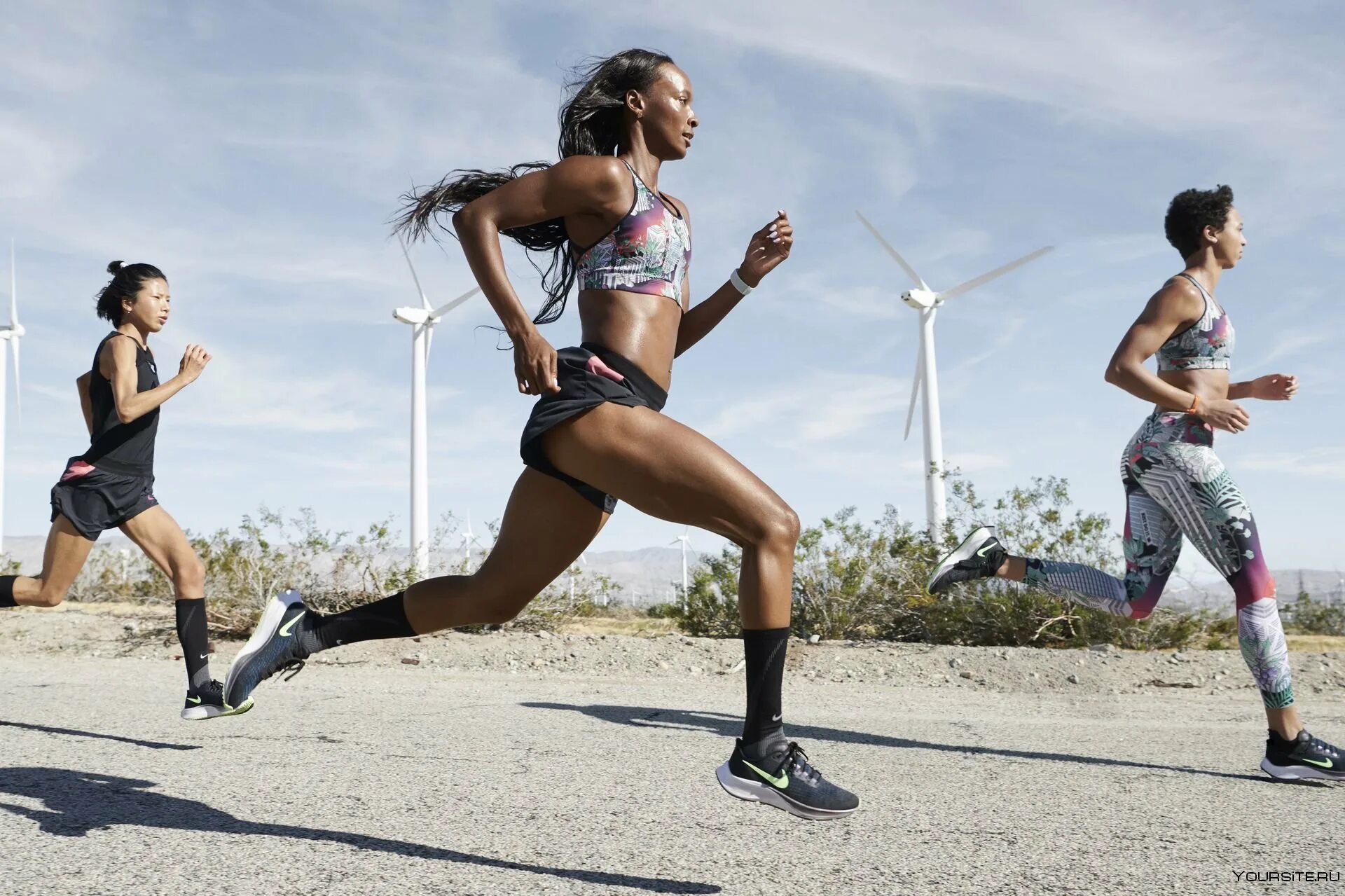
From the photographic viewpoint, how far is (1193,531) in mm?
4387

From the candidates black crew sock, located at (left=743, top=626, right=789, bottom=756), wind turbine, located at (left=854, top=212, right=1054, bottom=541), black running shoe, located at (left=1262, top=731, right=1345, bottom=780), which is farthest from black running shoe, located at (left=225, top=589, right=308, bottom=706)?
wind turbine, located at (left=854, top=212, right=1054, bottom=541)

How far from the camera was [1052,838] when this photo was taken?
119 inches

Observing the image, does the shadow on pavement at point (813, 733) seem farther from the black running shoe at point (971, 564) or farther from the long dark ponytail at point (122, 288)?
the long dark ponytail at point (122, 288)

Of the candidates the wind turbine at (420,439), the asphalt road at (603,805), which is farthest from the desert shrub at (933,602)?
the wind turbine at (420,439)

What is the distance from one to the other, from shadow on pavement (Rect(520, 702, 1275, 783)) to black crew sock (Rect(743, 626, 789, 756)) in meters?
2.29

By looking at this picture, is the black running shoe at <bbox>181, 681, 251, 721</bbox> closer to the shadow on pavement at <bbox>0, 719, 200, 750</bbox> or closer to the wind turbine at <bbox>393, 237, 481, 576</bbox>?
the shadow on pavement at <bbox>0, 719, 200, 750</bbox>

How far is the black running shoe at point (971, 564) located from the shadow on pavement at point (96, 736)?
340 centimetres

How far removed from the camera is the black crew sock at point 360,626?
11.2 feet

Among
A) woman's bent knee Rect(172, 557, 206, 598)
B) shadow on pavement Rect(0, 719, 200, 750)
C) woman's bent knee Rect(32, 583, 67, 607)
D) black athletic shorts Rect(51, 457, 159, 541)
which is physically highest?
black athletic shorts Rect(51, 457, 159, 541)

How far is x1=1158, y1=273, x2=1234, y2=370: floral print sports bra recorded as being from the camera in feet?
15.0

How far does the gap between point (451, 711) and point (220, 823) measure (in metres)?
2.61

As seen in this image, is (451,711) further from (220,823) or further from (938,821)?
(938,821)

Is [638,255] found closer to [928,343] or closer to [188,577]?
[188,577]

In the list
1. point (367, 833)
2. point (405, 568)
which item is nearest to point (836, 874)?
point (367, 833)
